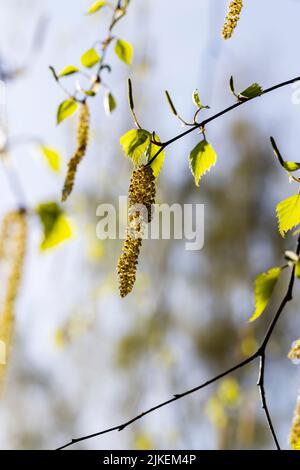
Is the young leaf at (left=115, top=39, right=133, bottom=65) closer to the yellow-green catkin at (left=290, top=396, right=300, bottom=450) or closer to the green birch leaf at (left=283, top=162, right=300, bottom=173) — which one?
the green birch leaf at (left=283, top=162, right=300, bottom=173)

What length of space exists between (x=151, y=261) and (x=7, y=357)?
3.07 m

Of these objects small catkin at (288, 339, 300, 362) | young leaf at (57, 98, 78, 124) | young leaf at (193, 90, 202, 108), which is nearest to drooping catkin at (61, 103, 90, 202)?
young leaf at (57, 98, 78, 124)

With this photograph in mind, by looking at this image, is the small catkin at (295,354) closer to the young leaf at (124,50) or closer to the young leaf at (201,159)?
the young leaf at (201,159)

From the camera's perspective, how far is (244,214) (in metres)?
5.34

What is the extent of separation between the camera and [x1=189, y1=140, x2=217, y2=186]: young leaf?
1.89 feet

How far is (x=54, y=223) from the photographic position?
1.50ft

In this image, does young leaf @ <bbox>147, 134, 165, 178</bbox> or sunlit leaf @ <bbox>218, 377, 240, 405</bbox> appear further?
sunlit leaf @ <bbox>218, 377, 240, 405</bbox>

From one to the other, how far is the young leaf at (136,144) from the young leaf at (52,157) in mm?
56

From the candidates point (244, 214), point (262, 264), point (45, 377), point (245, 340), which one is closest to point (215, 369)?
point (262, 264)

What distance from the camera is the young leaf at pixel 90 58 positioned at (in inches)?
25.2

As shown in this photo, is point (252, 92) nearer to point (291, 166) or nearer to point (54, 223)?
point (291, 166)

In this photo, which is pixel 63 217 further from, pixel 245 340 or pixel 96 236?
pixel 96 236

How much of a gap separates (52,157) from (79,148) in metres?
0.06

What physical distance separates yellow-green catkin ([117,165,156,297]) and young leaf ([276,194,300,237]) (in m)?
0.12
